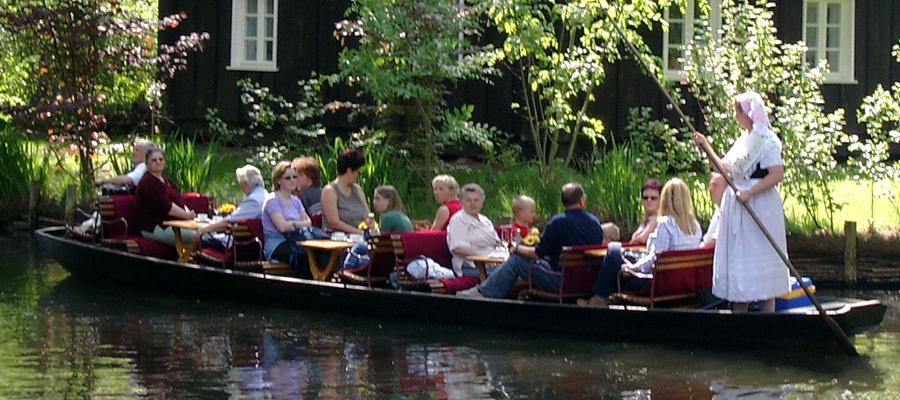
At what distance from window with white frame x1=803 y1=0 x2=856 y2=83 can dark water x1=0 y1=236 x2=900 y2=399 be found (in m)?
9.78

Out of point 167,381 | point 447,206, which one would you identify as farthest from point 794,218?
point 167,381

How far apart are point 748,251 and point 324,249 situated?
397cm

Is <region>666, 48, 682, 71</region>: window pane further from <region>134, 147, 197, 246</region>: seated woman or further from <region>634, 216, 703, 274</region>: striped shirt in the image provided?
<region>634, 216, 703, 274</region>: striped shirt

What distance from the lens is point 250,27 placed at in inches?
1011

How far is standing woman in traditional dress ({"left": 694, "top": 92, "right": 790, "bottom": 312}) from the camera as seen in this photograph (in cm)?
1220

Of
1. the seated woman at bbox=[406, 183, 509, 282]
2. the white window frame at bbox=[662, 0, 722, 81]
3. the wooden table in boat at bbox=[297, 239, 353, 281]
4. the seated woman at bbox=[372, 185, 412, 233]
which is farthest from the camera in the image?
the white window frame at bbox=[662, 0, 722, 81]

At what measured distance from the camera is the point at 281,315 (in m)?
14.7

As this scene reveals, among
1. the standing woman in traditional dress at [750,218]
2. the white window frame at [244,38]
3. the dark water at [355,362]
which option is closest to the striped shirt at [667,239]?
the standing woman in traditional dress at [750,218]

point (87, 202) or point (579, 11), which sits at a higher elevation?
point (579, 11)

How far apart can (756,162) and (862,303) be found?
55.7 inches

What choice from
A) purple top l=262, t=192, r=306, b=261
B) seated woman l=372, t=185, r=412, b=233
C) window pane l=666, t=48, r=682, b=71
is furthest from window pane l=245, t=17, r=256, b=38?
seated woman l=372, t=185, r=412, b=233

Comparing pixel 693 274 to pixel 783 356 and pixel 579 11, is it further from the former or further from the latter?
pixel 579 11

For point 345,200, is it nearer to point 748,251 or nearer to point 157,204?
point 157,204

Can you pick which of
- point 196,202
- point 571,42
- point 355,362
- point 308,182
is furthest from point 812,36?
point 355,362
